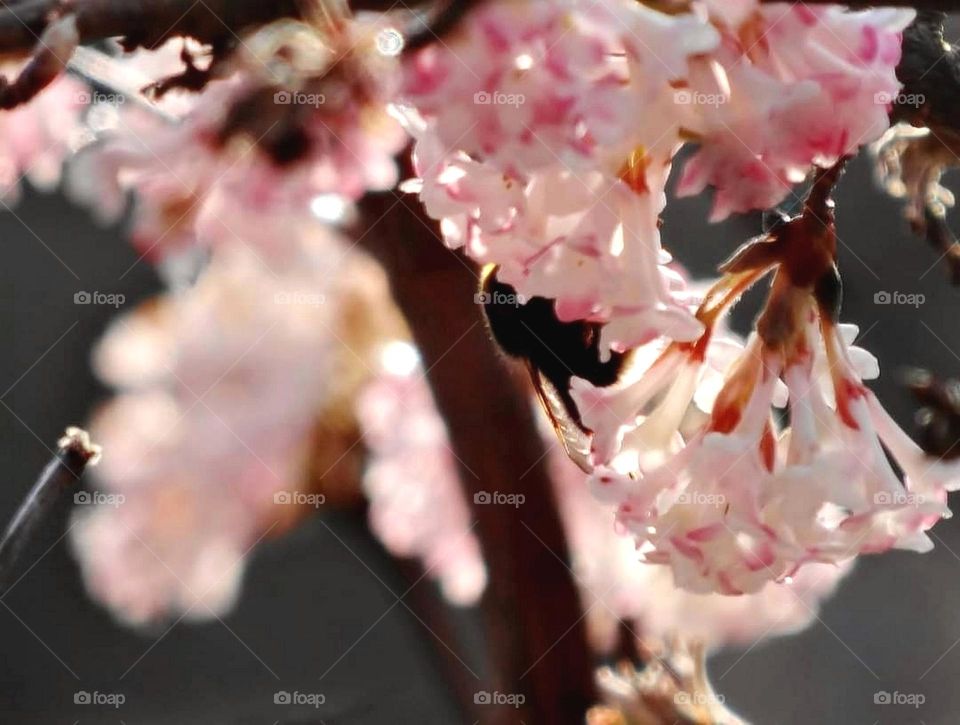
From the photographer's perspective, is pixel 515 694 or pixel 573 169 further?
pixel 515 694

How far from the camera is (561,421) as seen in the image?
1.66ft

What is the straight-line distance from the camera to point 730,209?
373 mm

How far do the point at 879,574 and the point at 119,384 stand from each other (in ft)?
1.34

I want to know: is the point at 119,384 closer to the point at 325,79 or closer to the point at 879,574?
the point at 325,79

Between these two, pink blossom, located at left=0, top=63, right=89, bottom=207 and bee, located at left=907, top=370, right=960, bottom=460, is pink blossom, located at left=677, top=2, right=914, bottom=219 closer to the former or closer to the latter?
bee, located at left=907, top=370, right=960, bottom=460

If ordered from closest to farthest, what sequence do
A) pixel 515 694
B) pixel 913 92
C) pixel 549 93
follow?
pixel 549 93 → pixel 913 92 → pixel 515 694

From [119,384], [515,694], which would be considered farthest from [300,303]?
[515,694]
